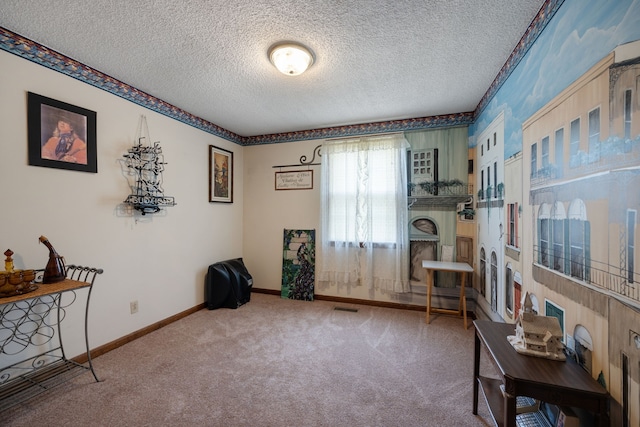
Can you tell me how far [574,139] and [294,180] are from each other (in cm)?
339

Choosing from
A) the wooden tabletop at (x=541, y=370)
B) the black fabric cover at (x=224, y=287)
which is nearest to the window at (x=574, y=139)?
the wooden tabletop at (x=541, y=370)

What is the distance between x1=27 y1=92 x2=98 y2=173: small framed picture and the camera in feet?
6.73

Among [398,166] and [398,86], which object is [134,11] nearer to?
[398,86]

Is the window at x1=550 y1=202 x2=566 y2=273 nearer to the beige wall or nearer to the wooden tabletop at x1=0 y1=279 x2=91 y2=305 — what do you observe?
the wooden tabletop at x1=0 y1=279 x2=91 y2=305

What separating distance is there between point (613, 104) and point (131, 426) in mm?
3003

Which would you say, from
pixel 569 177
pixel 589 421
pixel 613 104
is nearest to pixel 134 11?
pixel 613 104

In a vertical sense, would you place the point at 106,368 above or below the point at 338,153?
below

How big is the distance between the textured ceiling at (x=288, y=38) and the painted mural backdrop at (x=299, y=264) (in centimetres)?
202

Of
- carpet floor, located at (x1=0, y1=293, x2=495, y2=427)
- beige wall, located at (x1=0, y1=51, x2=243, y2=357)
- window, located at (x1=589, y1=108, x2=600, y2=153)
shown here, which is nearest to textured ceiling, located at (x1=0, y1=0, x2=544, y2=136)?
beige wall, located at (x1=0, y1=51, x2=243, y2=357)

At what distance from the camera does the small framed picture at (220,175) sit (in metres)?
3.87

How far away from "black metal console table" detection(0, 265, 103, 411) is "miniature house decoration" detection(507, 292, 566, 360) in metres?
2.72

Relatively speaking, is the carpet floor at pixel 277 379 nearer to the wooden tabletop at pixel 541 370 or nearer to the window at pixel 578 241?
the wooden tabletop at pixel 541 370

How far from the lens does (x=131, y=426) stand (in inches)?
65.2

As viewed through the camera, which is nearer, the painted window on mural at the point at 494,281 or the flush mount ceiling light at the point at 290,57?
the flush mount ceiling light at the point at 290,57
